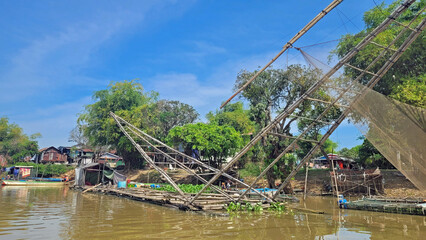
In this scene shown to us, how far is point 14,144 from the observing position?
173 feet

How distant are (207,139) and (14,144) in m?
44.2

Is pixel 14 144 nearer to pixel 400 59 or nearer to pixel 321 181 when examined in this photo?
pixel 321 181

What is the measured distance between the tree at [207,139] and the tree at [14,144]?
36.1m

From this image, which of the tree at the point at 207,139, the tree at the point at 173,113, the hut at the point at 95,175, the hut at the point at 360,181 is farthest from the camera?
the tree at the point at 173,113

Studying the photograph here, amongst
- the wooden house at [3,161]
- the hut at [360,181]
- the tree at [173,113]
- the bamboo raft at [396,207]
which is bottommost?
the bamboo raft at [396,207]

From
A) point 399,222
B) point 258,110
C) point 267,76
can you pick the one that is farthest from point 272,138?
point 399,222

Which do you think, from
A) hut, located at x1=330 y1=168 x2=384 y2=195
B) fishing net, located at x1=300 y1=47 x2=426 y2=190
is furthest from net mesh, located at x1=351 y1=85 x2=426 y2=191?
hut, located at x1=330 y1=168 x2=384 y2=195

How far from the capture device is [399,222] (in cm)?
1105

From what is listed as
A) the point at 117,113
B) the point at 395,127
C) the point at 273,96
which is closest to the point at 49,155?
the point at 117,113

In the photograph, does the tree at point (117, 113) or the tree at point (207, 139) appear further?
the tree at point (117, 113)

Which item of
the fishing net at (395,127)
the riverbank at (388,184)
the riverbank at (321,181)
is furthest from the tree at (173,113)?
the fishing net at (395,127)

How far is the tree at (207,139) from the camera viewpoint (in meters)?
28.8

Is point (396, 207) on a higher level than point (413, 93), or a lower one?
lower

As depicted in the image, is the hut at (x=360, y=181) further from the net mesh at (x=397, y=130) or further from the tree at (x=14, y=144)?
the tree at (x=14, y=144)
